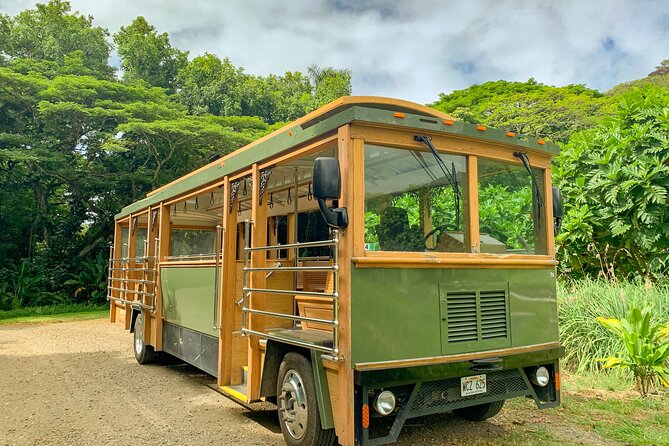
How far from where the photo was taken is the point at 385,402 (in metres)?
3.50

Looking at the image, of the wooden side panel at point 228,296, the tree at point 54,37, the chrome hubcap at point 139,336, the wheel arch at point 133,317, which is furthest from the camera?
the tree at point 54,37

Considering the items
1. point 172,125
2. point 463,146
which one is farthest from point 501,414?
point 172,125

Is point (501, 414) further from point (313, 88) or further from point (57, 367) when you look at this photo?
point (313, 88)

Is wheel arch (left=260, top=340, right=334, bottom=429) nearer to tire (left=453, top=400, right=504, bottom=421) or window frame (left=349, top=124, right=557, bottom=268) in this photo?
window frame (left=349, top=124, right=557, bottom=268)

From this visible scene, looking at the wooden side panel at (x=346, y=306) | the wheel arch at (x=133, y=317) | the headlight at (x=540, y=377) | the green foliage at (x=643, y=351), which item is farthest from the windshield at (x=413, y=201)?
the wheel arch at (x=133, y=317)

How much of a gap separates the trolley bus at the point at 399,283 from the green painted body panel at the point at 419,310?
1 cm

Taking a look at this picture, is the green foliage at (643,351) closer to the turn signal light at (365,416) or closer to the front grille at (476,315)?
the front grille at (476,315)

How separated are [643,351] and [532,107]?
2738 centimetres

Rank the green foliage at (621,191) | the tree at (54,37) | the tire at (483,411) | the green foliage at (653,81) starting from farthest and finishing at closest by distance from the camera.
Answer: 1. the green foliage at (653,81)
2. the tree at (54,37)
3. the green foliage at (621,191)
4. the tire at (483,411)

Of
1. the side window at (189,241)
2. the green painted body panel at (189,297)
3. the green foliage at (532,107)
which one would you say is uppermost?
the green foliage at (532,107)

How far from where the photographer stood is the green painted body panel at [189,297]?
231 inches

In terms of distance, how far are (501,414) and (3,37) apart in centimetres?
2658

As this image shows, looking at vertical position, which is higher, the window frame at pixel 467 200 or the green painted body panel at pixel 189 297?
the window frame at pixel 467 200

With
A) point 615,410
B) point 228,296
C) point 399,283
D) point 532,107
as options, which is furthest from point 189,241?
point 532,107
